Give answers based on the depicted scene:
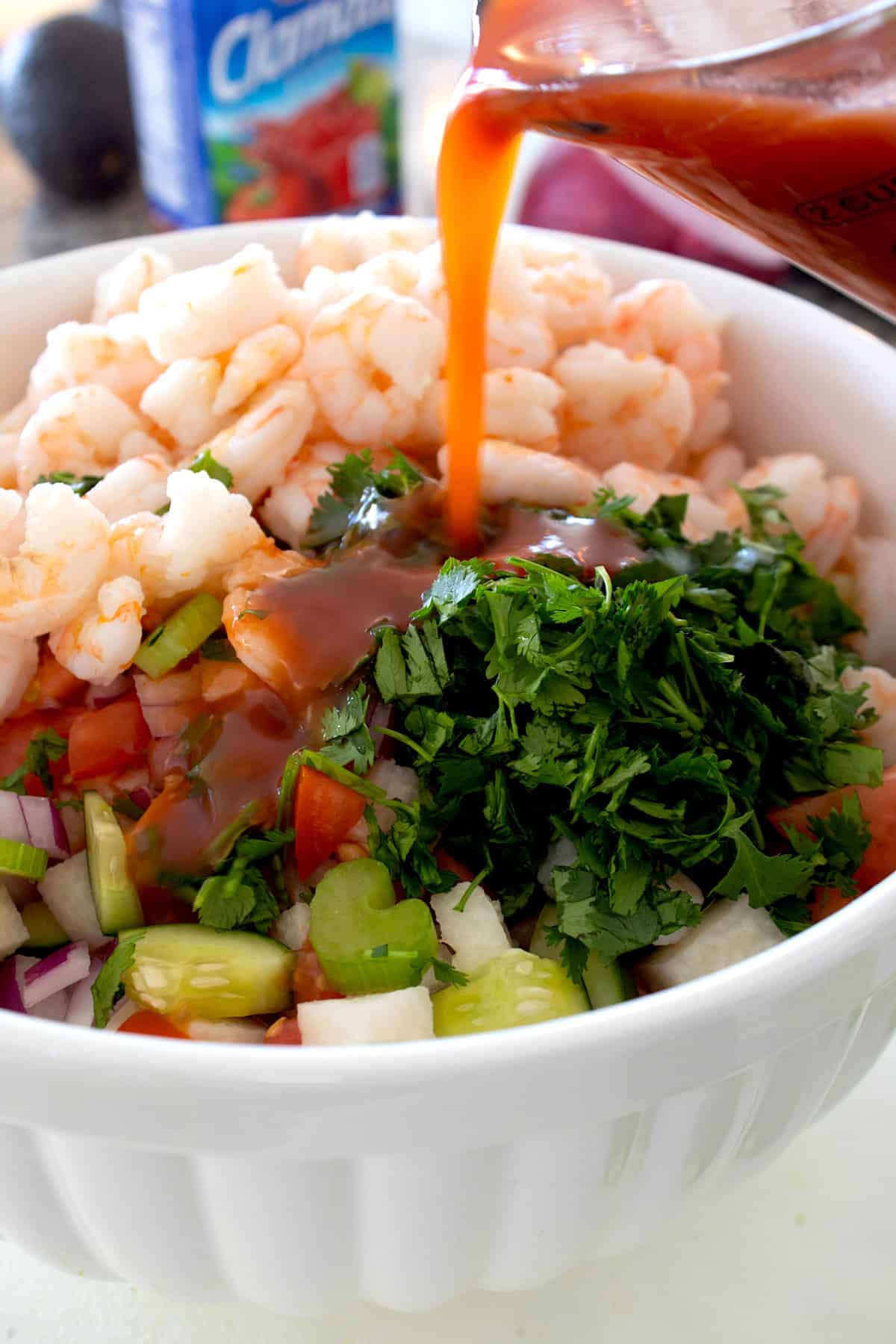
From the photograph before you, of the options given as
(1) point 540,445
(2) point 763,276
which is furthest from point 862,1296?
(2) point 763,276

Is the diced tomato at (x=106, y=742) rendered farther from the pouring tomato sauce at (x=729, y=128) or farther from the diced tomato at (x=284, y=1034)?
the pouring tomato sauce at (x=729, y=128)

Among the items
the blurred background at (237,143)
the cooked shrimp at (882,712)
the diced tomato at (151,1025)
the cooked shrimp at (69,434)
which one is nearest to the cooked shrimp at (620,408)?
the cooked shrimp at (882,712)

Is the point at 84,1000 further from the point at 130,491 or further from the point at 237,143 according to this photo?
the point at 237,143

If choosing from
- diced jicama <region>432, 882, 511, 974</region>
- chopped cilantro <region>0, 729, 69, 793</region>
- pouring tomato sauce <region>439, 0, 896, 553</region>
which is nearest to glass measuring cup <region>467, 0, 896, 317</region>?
pouring tomato sauce <region>439, 0, 896, 553</region>

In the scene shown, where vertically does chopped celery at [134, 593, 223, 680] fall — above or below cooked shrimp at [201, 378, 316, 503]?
below

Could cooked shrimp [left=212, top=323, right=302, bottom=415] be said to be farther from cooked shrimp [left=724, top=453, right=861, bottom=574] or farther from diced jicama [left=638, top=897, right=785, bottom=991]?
diced jicama [left=638, top=897, right=785, bottom=991]

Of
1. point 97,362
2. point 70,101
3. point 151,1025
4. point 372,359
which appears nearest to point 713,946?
point 151,1025

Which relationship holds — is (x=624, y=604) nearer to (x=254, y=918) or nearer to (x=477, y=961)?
(x=477, y=961)
